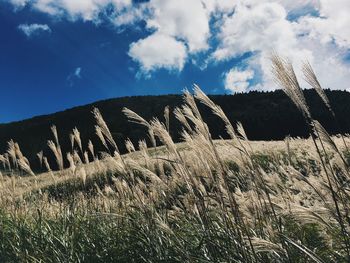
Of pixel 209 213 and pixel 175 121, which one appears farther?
pixel 175 121

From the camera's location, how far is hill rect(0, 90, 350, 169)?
214ft

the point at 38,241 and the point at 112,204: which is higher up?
the point at 112,204

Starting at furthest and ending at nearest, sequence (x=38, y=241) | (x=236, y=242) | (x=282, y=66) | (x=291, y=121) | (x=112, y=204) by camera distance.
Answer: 1. (x=291, y=121)
2. (x=112, y=204)
3. (x=38, y=241)
4. (x=236, y=242)
5. (x=282, y=66)

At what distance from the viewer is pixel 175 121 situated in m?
69.6

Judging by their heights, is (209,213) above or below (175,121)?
below

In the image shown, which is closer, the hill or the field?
the field

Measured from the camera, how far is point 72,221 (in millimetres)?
6527

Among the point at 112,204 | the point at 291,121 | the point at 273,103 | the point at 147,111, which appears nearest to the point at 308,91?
the point at 273,103

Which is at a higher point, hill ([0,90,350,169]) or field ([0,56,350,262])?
hill ([0,90,350,169])

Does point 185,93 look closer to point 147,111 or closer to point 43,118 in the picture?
point 147,111

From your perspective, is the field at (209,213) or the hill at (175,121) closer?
the field at (209,213)

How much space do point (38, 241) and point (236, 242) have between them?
3314 millimetres

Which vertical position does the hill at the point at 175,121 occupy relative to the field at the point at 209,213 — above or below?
above

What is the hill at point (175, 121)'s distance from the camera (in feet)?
214
